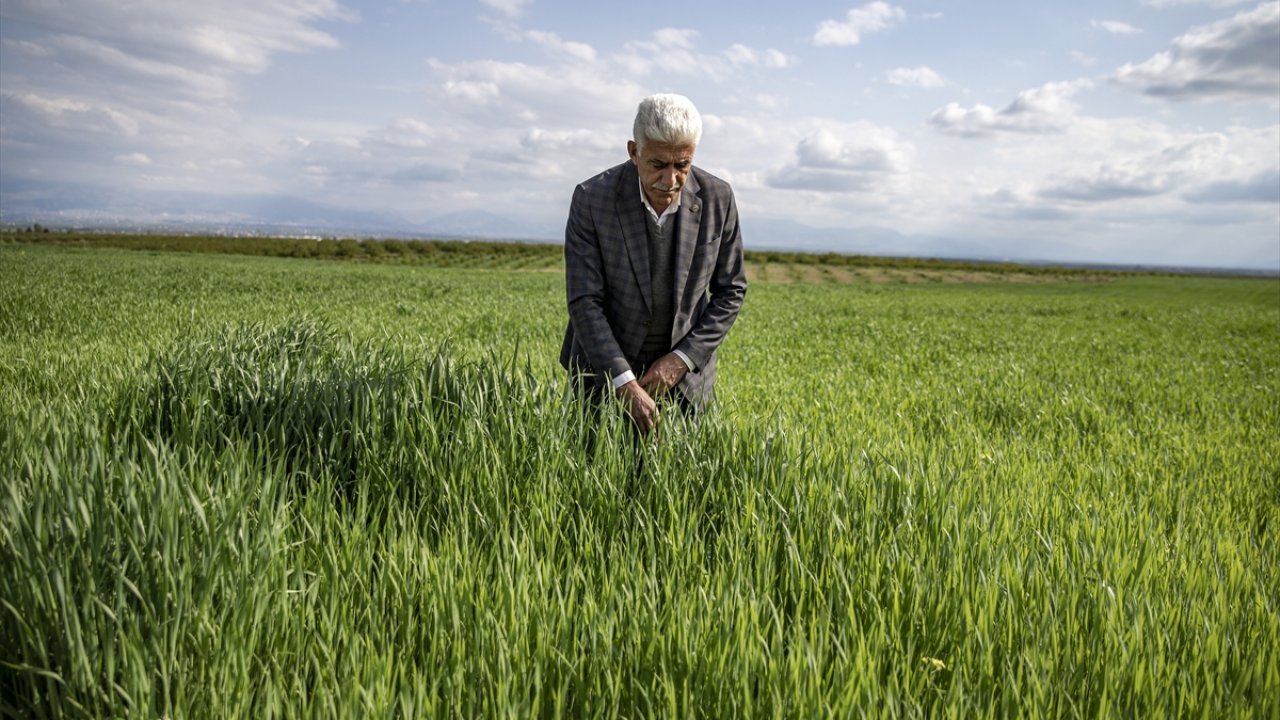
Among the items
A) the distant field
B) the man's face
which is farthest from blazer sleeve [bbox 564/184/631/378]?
the distant field

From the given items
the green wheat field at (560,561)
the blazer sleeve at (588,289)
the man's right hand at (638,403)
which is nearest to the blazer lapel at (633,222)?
the blazer sleeve at (588,289)

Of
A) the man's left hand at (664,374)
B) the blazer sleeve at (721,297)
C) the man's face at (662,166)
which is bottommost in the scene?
the man's left hand at (664,374)

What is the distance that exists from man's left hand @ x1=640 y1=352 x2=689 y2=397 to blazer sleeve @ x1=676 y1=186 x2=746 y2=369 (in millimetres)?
76

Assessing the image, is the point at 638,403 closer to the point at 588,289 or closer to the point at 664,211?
the point at 588,289

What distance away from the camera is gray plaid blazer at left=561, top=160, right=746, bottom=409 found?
155 inches

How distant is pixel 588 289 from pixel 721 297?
873 millimetres

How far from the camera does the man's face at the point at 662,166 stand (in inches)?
136

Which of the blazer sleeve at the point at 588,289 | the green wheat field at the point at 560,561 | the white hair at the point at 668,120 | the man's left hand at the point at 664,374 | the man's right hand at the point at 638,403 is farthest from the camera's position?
the man's left hand at the point at 664,374

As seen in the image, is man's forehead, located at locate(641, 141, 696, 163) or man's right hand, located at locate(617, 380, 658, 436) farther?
man's right hand, located at locate(617, 380, 658, 436)

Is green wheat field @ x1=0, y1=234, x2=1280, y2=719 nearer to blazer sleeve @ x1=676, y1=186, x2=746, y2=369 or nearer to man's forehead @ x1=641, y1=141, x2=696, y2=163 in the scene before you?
blazer sleeve @ x1=676, y1=186, x2=746, y2=369

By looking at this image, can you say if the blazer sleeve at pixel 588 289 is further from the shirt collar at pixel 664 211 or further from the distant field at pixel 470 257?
the distant field at pixel 470 257

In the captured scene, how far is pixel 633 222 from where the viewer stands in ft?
12.9

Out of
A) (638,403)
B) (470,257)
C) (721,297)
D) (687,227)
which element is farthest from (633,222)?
(470,257)

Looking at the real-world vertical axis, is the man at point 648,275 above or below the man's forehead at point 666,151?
below
